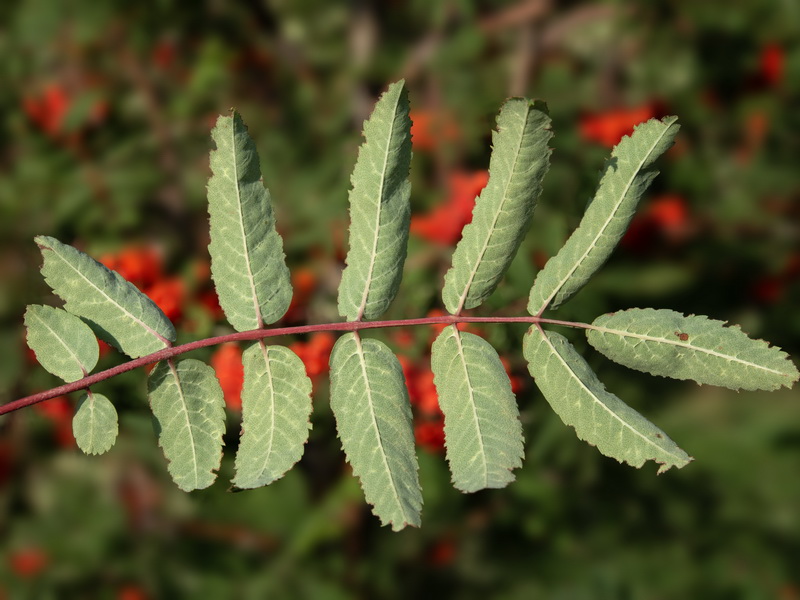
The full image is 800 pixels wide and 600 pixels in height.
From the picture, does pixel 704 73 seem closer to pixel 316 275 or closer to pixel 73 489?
pixel 316 275

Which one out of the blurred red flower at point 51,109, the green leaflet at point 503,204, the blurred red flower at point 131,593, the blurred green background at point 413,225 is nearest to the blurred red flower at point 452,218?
the blurred green background at point 413,225

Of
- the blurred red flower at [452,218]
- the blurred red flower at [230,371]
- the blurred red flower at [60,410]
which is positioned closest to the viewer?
the blurred red flower at [230,371]

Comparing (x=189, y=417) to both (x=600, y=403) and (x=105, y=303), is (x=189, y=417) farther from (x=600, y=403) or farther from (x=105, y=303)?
(x=600, y=403)

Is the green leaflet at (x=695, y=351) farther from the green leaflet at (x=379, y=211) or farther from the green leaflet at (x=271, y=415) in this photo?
the green leaflet at (x=271, y=415)

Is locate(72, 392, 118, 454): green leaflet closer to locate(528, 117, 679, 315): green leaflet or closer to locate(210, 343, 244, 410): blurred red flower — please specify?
locate(210, 343, 244, 410): blurred red flower

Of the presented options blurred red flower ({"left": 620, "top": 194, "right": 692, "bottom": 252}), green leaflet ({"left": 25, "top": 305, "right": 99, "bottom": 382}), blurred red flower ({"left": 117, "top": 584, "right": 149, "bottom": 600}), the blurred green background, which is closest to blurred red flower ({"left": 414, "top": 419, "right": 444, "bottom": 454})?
the blurred green background

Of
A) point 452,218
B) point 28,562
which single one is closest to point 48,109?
point 452,218
